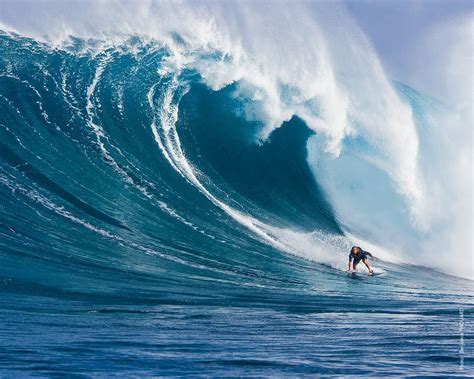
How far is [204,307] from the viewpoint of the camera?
6809 mm

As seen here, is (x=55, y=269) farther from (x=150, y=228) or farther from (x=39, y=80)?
(x=39, y=80)

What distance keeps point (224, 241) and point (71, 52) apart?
10.7m

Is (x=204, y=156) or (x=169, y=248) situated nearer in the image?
(x=169, y=248)

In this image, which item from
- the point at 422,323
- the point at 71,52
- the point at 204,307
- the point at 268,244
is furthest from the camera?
the point at 71,52

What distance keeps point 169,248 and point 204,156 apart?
549cm

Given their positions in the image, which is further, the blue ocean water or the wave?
the wave

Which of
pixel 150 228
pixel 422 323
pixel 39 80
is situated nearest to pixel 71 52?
pixel 39 80

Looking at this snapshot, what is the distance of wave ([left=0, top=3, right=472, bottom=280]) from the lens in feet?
35.1

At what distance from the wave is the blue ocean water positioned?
7 cm

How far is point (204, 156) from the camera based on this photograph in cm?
1520

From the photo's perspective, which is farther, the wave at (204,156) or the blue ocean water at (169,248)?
the wave at (204,156)

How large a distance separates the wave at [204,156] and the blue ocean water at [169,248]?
65 mm

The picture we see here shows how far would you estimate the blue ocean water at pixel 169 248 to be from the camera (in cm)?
476

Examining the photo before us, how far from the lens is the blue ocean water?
476cm
